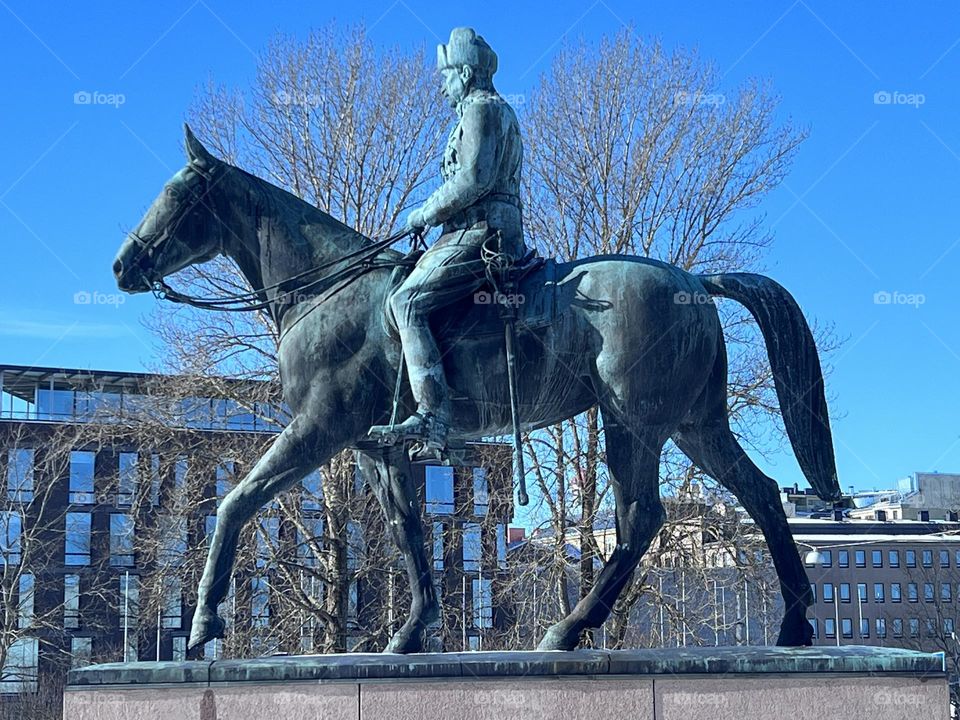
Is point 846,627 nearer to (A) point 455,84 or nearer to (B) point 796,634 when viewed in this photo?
(B) point 796,634

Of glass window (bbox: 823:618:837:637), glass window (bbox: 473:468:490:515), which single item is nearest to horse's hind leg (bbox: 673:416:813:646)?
glass window (bbox: 473:468:490:515)

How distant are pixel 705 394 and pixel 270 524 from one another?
1107 inches

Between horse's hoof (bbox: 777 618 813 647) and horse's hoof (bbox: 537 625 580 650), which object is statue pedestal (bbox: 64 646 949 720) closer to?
horse's hoof (bbox: 537 625 580 650)

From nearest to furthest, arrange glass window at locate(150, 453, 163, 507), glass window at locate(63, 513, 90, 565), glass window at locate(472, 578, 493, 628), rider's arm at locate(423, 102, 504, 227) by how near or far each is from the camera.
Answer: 1. rider's arm at locate(423, 102, 504, 227)
2. glass window at locate(150, 453, 163, 507)
3. glass window at locate(472, 578, 493, 628)
4. glass window at locate(63, 513, 90, 565)

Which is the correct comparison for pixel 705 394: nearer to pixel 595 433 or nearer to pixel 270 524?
pixel 595 433

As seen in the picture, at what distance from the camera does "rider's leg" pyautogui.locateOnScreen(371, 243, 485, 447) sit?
8453mm

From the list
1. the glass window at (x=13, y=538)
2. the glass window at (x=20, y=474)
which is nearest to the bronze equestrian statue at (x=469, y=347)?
the glass window at (x=20, y=474)

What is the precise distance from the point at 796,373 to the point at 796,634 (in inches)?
65.9

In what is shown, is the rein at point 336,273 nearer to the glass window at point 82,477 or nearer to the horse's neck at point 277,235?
the horse's neck at point 277,235

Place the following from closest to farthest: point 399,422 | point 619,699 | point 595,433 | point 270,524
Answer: point 619,699
point 399,422
point 595,433
point 270,524

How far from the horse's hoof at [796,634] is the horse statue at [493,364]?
2 centimetres

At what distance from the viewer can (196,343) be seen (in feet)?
92.0

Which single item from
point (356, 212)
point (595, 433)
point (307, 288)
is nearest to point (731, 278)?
point (307, 288)

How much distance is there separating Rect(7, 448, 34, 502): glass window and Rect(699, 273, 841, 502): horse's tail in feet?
113
